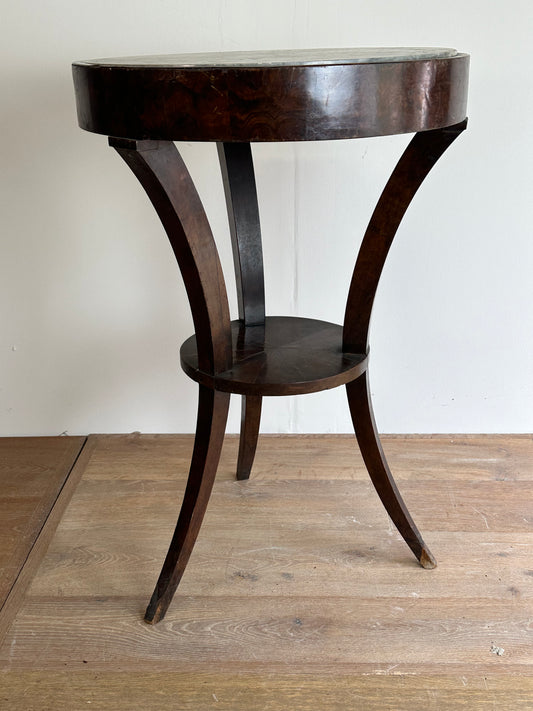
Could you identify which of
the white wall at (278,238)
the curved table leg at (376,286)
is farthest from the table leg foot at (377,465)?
the white wall at (278,238)

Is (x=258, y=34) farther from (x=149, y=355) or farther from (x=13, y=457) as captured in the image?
(x=13, y=457)

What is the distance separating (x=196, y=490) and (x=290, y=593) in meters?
0.33

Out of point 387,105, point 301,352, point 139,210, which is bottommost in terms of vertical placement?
point 301,352

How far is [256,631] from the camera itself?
5.05ft

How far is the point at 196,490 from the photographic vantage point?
1.54 metres

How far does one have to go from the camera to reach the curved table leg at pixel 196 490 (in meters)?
1.53

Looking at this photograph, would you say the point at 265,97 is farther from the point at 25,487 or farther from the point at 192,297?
the point at 25,487

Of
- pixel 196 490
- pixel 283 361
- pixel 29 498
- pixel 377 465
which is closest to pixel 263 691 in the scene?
pixel 196 490

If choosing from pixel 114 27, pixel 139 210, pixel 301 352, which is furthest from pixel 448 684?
pixel 114 27

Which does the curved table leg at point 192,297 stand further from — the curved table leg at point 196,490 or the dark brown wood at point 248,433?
the dark brown wood at point 248,433

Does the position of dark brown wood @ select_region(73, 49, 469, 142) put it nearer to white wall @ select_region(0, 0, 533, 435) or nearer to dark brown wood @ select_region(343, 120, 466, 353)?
dark brown wood @ select_region(343, 120, 466, 353)

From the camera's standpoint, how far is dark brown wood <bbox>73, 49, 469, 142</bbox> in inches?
45.0

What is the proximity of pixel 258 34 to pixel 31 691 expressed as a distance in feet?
5.24

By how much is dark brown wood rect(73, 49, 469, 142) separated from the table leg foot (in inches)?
24.1
